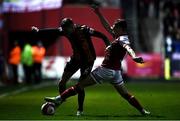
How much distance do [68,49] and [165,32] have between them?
231 inches

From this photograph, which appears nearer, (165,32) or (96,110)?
(96,110)

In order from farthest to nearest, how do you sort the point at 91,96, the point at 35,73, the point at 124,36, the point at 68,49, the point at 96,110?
the point at 68,49
the point at 35,73
the point at 91,96
the point at 96,110
the point at 124,36

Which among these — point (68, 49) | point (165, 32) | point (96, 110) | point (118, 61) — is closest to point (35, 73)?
point (68, 49)

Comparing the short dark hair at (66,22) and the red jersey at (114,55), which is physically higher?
the short dark hair at (66,22)

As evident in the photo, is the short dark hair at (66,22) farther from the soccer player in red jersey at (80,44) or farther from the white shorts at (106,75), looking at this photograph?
the white shorts at (106,75)

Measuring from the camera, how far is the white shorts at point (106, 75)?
48.3 feet

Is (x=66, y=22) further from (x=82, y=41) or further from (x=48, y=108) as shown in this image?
(x=48, y=108)

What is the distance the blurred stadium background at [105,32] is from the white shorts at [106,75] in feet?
60.8

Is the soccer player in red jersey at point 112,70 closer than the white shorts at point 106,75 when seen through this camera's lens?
Yes

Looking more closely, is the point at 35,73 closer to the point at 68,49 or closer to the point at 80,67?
the point at 68,49

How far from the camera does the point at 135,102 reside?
14.8m

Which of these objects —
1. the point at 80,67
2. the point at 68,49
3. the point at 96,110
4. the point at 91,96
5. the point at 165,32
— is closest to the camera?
the point at 80,67

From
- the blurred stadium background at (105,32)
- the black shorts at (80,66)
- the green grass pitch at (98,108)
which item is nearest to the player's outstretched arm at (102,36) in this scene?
the black shorts at (80,66)

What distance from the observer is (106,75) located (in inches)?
580
